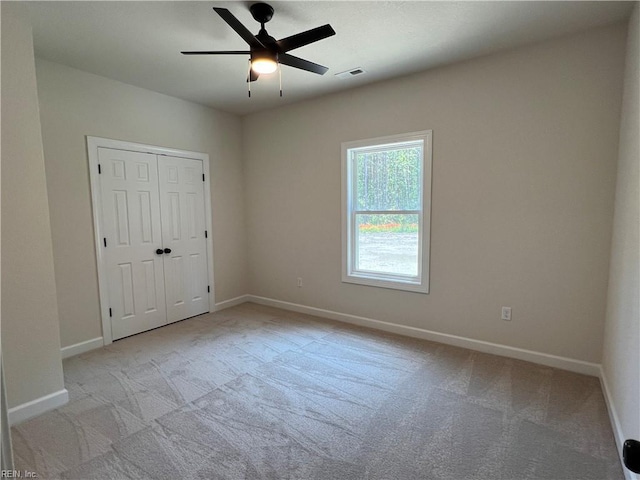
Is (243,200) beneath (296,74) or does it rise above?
beneath

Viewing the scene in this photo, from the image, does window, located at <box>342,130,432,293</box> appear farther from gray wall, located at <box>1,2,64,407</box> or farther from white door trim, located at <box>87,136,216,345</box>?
gray wall, located at <box>1,2,64,407</box>

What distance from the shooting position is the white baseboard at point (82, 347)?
10.3ft

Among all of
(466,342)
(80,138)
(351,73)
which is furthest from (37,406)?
(351,73)

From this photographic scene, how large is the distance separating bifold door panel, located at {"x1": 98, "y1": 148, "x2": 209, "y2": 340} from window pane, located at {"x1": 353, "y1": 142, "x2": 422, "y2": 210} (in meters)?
2.07

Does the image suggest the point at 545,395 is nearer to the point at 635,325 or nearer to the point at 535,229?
the point at 635,325

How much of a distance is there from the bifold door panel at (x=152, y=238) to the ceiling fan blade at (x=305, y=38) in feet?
7.58

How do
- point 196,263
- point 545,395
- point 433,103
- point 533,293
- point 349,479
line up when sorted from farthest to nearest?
point 196,263 < point 433,103 < point 533,293 < point 545,395 < point 349,479

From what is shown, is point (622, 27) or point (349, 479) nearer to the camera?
point (349, 479)

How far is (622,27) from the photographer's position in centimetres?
241

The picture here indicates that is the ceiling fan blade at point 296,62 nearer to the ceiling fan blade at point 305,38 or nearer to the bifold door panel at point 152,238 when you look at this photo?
the ceiling fan blade at point 305,38

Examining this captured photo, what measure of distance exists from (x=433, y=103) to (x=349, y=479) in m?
3.15

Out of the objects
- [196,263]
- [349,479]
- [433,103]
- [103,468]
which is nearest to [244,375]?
[103,468]

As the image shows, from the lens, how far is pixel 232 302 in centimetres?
477

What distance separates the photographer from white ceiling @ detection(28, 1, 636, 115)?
2225 millimetres
